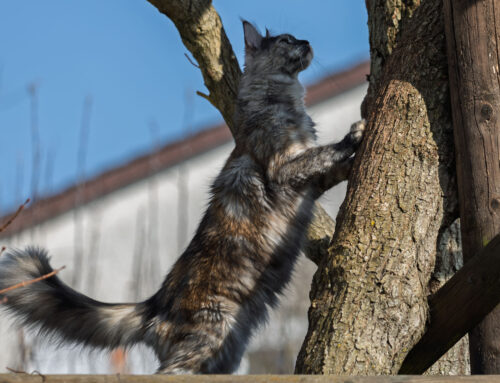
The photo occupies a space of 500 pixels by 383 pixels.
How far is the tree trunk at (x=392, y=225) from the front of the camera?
2.18 m

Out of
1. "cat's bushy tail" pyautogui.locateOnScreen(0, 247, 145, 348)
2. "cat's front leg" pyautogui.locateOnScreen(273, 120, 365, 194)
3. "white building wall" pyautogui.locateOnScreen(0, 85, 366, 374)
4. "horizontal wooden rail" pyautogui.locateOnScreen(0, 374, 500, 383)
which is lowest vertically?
"horizontal wooden rail" pyautogui.locateOnScreen(0, 374, 500, 383)

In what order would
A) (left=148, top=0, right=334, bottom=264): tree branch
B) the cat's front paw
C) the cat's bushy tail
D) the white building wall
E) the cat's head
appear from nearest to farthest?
the cat's front paw, the cat's bushy tail, (left=148, top=0, right=334, bottom=264): tree branch, the cat's head, the white building wall

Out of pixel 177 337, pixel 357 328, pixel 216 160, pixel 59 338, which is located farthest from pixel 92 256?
pixel 357 328

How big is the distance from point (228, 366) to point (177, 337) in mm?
288

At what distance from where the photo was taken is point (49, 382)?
170 cm

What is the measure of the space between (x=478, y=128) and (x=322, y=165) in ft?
2.92

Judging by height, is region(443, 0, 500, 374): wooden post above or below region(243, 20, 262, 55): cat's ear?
below

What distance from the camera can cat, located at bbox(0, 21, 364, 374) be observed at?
3.03m

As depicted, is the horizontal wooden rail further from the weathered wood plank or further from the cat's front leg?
the cat's front leg

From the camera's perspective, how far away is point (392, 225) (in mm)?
2320

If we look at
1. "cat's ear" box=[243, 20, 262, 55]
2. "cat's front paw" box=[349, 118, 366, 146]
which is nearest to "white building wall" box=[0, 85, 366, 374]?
"cat's ear" box=[243, 20, 262, 55]

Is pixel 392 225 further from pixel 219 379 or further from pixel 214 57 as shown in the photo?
pixel 214 57

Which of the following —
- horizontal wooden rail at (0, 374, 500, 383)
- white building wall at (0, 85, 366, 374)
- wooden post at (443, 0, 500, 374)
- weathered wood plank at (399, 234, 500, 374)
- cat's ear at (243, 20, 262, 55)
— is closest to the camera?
horizontal wooden rail at (0, 374, 500, 383)

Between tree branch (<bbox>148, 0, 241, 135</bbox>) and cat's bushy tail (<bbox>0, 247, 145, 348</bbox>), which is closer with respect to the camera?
cat's bushy tail (<bbox>0, 247, 145, 348</bbox>)
